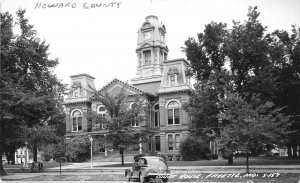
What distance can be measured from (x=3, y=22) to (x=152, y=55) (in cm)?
3891

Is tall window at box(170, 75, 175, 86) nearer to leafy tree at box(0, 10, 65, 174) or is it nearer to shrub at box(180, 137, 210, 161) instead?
shrub at box(180, 137, 210, 161)

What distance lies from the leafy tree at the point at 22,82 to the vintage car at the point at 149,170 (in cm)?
1071

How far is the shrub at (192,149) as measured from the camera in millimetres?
43125

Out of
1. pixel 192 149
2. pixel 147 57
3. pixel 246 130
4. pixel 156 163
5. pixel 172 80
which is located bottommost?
pixel 192 149

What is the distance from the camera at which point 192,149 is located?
142ft

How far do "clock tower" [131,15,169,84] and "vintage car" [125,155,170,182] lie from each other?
41.7m

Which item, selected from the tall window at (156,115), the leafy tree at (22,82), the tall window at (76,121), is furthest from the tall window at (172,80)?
the leafy tree at (22,82)

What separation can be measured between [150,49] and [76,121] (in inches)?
721

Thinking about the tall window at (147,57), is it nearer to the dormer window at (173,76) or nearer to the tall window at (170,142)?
the dormer window at (173,76)

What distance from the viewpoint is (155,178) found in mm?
20391

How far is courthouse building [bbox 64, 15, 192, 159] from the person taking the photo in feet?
167

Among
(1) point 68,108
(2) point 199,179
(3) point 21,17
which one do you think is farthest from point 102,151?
(2) point 199,179

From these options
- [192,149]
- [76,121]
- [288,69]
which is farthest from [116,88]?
[288,69]

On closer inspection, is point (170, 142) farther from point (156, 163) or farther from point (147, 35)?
point (156, 163)
